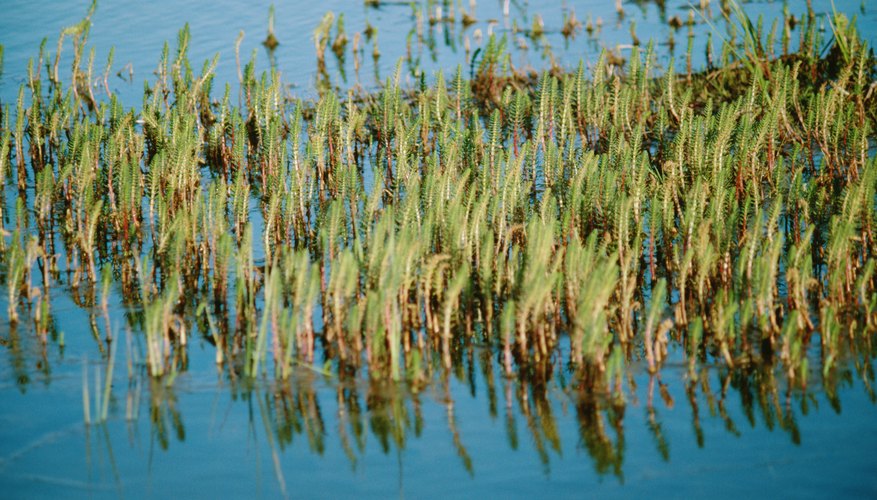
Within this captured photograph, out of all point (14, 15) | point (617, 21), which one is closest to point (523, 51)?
point (617, 21)

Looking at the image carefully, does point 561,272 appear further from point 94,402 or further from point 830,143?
point 830,143

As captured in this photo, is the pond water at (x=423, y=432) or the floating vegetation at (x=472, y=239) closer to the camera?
the pond water at (x=423, y=432)

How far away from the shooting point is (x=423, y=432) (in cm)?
406

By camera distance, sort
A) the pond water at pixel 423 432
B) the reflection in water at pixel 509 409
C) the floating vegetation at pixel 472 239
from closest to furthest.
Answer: the pond water at pixel 423 432, the reflection in water at pixel 509 409, the floating vegetation at pixel 472 239

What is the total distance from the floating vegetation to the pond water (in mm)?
83

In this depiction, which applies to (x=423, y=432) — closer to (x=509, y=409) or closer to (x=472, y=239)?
(x=509, y=409)

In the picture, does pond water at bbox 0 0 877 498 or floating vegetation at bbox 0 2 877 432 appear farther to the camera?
floating vegetation at bbox 0 2 877 432

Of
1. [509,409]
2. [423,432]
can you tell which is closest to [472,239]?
[509,409]

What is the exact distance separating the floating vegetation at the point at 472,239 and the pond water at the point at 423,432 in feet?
0.27

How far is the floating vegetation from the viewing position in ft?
14.3

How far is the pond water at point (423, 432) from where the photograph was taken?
3.76m

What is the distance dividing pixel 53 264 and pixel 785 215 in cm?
390

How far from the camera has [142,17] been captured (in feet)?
37.8

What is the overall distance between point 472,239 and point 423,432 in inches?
46.8
